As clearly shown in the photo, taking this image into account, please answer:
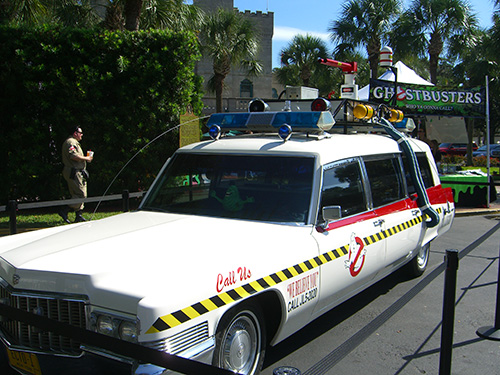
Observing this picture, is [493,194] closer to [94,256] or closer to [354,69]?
[354,69]

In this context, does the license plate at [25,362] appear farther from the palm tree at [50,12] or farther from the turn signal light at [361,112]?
the palm tree at [50,12]

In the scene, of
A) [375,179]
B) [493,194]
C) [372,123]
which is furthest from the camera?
[493,194]

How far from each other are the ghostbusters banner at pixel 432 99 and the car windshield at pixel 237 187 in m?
11.8

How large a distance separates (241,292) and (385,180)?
2635mm

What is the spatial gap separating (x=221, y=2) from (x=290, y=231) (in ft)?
110

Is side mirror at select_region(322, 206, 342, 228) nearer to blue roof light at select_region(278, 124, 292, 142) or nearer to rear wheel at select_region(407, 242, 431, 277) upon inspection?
blue roof light at select_region(278, 124, 292, 142)

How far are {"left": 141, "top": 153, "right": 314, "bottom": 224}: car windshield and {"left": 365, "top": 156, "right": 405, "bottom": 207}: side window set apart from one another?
997 mm

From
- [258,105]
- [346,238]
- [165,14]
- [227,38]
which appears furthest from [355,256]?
[227,38]

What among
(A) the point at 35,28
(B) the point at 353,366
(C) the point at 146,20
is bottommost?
(B) the point at 353,366

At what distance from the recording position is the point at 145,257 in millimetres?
2938

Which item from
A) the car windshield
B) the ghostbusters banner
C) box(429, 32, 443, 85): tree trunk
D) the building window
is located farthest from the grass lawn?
the building window

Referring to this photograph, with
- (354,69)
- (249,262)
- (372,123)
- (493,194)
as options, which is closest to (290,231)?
(249,262)

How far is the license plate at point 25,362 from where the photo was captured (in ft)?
9.19

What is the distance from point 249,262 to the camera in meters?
3.10
